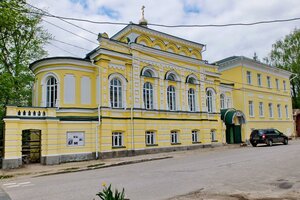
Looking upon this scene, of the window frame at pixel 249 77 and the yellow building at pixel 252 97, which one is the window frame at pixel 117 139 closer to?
the yellow building at pixel 252 97

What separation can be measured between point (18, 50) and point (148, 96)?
11.9 meters

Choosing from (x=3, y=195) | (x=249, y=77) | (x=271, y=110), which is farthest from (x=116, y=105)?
(x=271, y=110)

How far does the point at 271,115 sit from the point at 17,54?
29.9m

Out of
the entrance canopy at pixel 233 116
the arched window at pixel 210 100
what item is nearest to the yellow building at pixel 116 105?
the arched window at pixel 210 100

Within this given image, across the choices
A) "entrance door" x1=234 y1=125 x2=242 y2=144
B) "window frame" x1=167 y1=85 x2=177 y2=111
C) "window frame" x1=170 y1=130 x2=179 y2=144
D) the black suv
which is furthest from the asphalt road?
"entrance door" x1=234 y1=125 x2=242 y2=144

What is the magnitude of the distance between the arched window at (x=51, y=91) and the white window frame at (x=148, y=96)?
21.5 ft

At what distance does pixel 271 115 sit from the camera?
3397cm

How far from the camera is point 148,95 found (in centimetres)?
2077

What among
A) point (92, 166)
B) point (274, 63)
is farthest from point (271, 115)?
point (92, 166)

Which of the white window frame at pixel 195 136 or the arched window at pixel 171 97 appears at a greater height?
the arched window at pixel 171 97

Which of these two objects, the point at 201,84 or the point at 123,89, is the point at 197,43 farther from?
the point at 123,89

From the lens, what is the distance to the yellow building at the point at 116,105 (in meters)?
15.6

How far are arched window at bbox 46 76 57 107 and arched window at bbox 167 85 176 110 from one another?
29.5 ft

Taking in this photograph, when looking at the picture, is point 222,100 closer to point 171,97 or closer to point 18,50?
point 171,97
